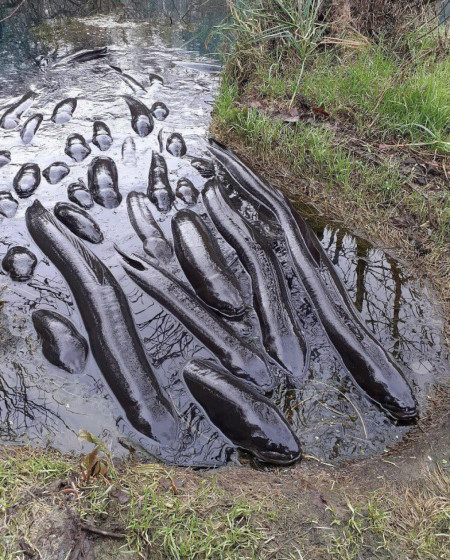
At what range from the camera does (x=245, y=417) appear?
2838 mm

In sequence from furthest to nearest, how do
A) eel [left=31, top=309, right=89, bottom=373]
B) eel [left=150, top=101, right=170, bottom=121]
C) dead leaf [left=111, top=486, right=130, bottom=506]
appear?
eel [left=150, top=101, right=170, bottom=121] < eel [left=31, top=309, right=89, bottom=373] < dead leaf [left=111, top=486, right=130, bottom=506]

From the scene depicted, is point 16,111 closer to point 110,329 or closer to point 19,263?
point 19,263

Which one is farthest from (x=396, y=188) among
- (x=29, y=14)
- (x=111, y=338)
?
(x=29, y=14)

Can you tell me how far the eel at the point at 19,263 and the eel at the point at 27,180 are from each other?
1085mm

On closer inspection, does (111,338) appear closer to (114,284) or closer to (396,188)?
(114,284)

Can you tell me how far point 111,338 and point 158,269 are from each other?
840 mm

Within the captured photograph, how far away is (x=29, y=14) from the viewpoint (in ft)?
37.7

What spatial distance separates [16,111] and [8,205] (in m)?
2.54

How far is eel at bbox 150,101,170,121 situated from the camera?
6.84 metres

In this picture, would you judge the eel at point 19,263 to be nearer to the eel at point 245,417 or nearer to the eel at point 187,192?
the eel at point 187,192

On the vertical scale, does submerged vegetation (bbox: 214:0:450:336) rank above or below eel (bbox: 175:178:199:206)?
above

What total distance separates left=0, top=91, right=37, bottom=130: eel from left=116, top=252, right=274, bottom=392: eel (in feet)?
11.3

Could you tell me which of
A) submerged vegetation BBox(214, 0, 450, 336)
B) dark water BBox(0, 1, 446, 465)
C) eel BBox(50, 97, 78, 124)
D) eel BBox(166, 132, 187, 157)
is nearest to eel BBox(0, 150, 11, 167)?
dark water BBox(0, 1, 446, 465)

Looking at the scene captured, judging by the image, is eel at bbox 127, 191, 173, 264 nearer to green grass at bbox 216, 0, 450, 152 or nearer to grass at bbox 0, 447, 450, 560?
grass at bbox 0, 447, 450, 560
